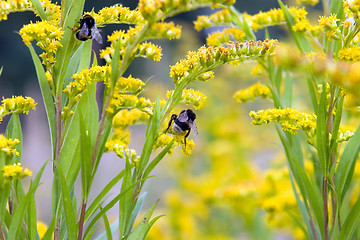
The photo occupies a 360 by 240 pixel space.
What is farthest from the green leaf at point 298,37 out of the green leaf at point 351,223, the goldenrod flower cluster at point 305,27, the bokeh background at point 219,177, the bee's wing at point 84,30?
the bokeh background at point 219,177

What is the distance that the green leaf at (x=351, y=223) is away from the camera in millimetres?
887

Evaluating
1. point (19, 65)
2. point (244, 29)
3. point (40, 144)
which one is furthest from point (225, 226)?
point (19, 65)

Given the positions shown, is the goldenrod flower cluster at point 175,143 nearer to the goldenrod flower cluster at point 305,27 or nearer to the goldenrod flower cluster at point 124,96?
the goldenrod flower cluster at point 124,96

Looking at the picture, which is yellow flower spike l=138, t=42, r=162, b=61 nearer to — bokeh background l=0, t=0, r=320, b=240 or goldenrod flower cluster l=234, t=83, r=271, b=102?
goldenrod flower cluster l=234, t=83, r=271, b=102

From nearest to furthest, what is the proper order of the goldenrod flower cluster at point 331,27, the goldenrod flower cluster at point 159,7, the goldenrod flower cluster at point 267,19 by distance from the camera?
the goldenrod flower cluster at point 159,7
the goldenrod flower cluster at point 331,27
the goldenrod flower cluster at point 267,19

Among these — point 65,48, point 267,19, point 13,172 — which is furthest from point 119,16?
point 267,19

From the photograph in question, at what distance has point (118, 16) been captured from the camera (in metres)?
0.87

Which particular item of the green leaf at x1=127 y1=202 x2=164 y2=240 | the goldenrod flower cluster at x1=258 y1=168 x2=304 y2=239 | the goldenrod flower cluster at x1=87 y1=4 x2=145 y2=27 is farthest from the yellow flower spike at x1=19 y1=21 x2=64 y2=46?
the goldenrod flower cluster at x1=258 y1=168 x2=304 y2=239

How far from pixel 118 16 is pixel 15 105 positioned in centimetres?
27

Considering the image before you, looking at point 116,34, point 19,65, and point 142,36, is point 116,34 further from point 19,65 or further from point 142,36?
point 19,65

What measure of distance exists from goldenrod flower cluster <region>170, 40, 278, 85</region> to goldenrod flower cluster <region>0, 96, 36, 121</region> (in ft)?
0.95

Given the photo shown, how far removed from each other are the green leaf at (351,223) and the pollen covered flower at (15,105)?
69 cm

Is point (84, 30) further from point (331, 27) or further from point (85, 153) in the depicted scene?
point (331, 27)

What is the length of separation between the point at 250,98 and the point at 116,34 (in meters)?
0.58
